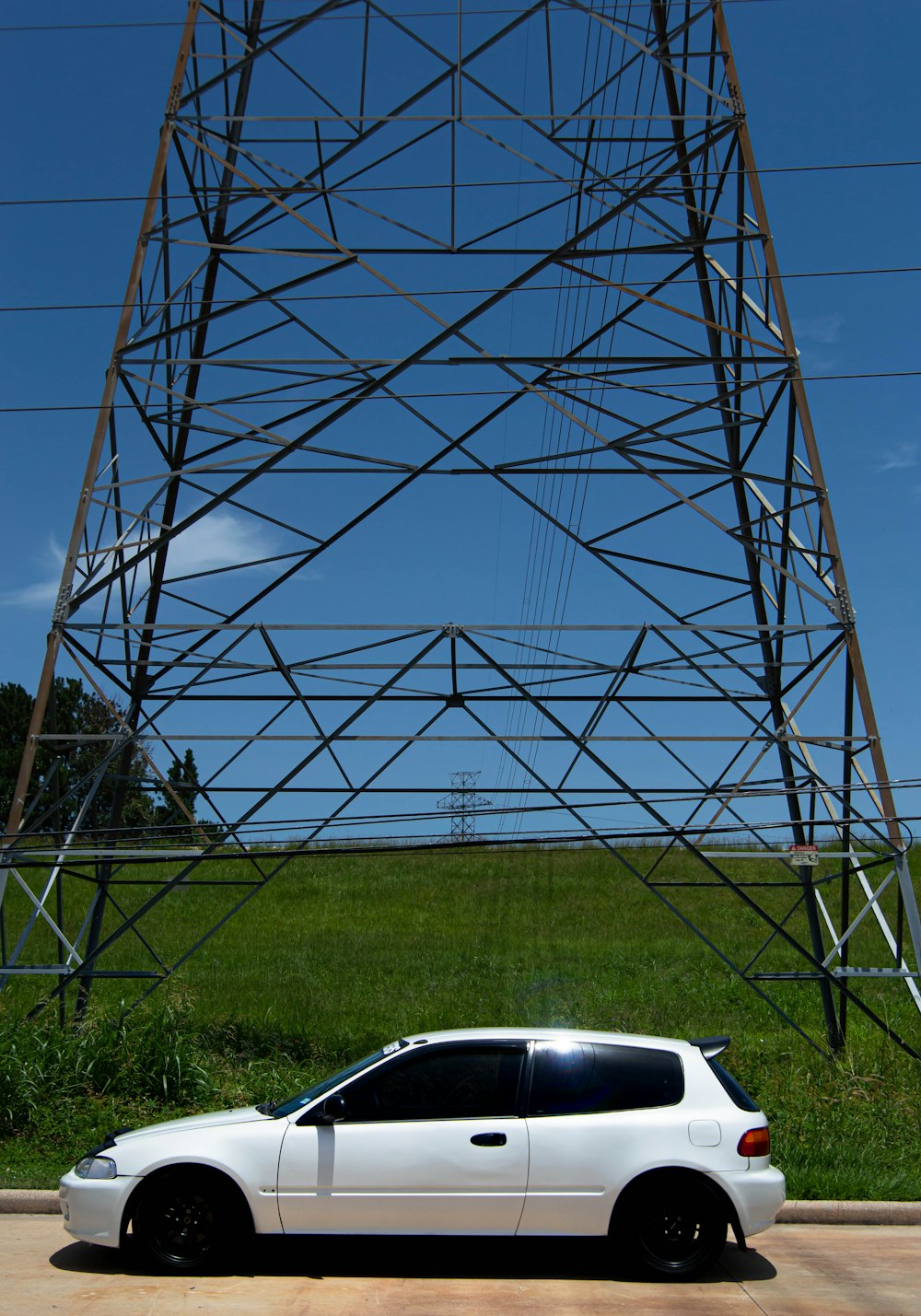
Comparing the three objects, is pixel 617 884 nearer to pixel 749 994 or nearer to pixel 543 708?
pixel 749 994

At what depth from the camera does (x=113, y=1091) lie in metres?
12.1

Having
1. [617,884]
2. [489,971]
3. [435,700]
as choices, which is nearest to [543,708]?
[435,700]

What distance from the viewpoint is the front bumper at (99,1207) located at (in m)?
7.33

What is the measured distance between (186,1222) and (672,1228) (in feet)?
9.41

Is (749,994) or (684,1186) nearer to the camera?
(684,1186)

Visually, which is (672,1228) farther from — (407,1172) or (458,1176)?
(407,1172)

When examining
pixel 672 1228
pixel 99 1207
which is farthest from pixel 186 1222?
pixel 672 1228

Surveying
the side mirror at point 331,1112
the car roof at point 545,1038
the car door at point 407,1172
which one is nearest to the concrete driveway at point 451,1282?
the car door at point 407,1172

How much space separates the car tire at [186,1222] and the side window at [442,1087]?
87 cm

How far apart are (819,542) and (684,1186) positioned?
7.77m

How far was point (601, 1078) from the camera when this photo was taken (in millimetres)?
7641

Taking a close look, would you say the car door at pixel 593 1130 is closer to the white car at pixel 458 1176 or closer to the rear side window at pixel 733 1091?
the white car at pixel 458 1176

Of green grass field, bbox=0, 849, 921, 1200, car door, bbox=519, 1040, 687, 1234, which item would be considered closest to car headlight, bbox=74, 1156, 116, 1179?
car door, bbox=519, 1040, 687, 1234

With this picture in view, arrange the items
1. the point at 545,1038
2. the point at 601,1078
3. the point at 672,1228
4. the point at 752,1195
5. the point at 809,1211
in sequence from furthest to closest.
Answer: the point at 809,1211 < the point at 545,1038 < the point at 601,1078 < the point at 672,1228 < the point at 752,1195
